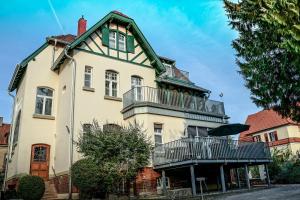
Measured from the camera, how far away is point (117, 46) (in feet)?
63.4

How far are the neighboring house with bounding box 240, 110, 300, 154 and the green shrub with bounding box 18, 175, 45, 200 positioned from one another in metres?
27.0

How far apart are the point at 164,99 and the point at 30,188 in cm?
908

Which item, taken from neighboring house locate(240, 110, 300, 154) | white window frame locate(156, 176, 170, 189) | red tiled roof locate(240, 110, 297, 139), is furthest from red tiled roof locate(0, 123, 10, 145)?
red tiled roof locate(240, 110, 297, 139)

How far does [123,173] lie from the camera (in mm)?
12438

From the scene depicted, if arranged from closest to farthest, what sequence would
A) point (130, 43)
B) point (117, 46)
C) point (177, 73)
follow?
point (117, 46), point (130, 43), point (177, 73)

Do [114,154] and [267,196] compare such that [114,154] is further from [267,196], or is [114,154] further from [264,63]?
[264,63]

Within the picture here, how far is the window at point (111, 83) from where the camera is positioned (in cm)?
1812

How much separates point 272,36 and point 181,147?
8.32m

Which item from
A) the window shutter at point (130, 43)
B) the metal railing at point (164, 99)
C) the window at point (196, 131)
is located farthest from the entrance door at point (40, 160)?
the window at point (196, 131)

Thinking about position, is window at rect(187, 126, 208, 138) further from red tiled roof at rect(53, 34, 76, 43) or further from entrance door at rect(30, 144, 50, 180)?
red tiled roof at rect(53, 34, 76, 43)

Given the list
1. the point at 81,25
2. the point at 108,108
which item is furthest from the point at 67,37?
the point at 108,108

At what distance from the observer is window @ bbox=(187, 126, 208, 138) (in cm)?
1797

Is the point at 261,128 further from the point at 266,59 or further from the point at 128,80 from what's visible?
the point at 266,59

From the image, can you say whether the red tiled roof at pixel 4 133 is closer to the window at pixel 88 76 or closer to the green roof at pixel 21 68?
the green roof at pixel 21 68
